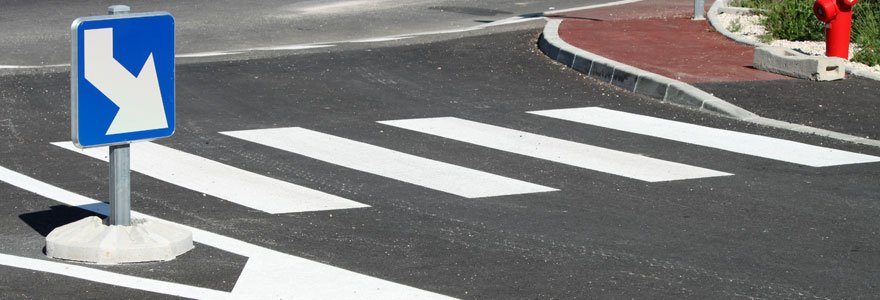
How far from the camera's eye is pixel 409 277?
681 cm

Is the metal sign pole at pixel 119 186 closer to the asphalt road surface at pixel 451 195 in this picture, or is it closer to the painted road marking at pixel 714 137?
the asphalt road surface at pixel 451 195

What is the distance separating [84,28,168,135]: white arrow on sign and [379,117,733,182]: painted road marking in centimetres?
316

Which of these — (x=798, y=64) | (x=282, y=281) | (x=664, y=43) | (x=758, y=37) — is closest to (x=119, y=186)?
(x=282, y=281)

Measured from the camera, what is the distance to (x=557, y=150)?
10.1 m

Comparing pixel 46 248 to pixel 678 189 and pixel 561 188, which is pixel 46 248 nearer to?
pixel 561 188

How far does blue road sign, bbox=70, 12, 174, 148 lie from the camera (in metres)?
7.06

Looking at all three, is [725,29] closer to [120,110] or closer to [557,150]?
[557,150]

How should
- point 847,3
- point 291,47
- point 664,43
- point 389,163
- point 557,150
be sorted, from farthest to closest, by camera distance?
point 291,47 → point 664,43 → point 847,3 → point 557,150 → point 389,163

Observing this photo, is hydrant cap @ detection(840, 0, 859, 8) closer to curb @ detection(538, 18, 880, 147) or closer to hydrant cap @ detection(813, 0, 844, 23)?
hydrant cap @ detection(813, 0, 844, 23)

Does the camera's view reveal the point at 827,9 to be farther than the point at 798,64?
Yes

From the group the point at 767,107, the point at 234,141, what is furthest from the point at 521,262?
the point at 767,107

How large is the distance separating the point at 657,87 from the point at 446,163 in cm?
337

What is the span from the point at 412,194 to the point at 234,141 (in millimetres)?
2148

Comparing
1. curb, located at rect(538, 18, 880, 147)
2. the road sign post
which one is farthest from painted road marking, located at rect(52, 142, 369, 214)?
curb, located at rect(538, 18, 880, 147)
